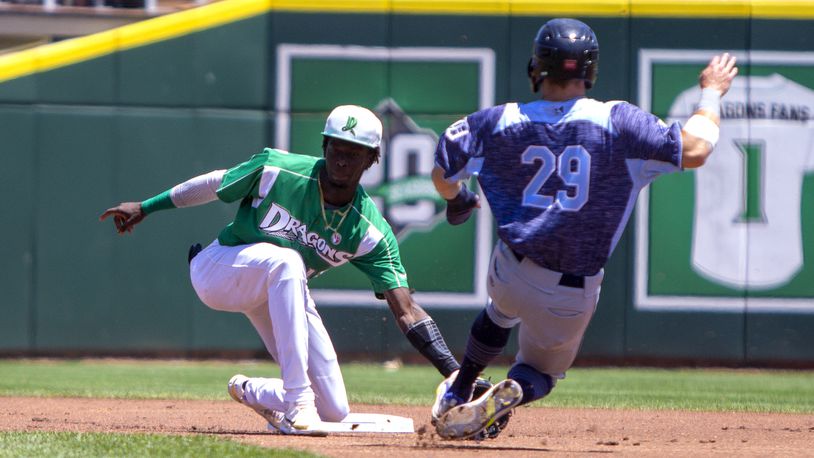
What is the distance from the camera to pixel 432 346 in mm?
5043

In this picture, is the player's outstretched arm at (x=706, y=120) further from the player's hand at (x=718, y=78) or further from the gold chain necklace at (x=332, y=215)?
the gold chain necklace at (x=332, y=215)

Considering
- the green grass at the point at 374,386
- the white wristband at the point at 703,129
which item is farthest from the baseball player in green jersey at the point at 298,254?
the white wristband at the point at 703,129

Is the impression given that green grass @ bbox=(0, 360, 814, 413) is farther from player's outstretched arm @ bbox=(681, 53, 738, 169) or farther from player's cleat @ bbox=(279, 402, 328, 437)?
player's outstretched arm @ bbox=(681, 53, 738, 169)

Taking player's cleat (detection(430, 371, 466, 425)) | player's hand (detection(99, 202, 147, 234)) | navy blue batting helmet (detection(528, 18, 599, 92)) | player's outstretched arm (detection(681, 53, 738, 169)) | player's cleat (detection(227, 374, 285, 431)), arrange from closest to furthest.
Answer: player's outstretched arm (detection(681, 53, 738, 169)) < navy blue batting helmet (detection(528, 18, 599, 92)) < player's cleat (detection(430, 371, 466, 425)) < player's cleat (detection(227, 374, 285, 431)) < player's hand (detection(99, 202, 147, 234))

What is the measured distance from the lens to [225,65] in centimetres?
1105

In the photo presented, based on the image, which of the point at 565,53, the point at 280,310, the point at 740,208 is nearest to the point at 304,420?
the point at 280,310

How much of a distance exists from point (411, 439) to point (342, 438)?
0.92 feet

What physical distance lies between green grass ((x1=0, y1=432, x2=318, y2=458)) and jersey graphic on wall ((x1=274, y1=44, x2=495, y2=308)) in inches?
245

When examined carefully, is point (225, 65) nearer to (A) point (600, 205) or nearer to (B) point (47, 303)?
(B) point (47, 303)

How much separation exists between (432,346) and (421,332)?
0.08 metres

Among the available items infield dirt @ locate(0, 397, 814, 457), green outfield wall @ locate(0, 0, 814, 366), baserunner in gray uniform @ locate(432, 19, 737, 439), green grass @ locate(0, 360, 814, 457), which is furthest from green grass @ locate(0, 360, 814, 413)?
baserunner in gray uniform @ locate(432, 19, 737, 439)

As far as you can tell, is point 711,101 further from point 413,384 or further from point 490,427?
point 413,384

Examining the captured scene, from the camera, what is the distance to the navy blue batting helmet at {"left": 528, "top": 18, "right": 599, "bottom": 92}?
4266 millimetres

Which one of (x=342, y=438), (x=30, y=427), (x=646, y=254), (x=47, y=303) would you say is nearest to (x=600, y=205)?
(x=342, y=438)
